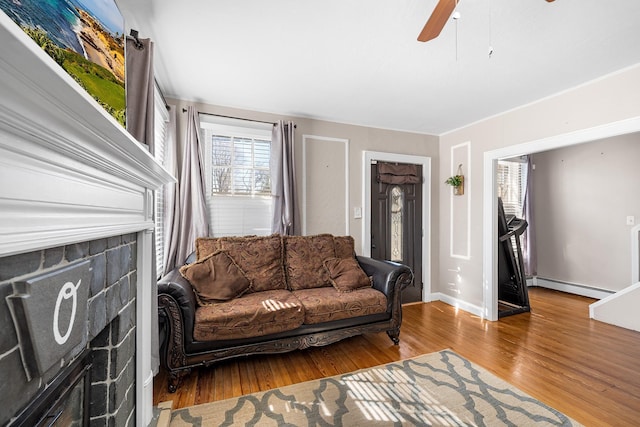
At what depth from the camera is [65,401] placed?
911mm

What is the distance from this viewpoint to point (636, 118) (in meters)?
2.17

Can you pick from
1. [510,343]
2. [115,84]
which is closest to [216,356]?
[115,84]

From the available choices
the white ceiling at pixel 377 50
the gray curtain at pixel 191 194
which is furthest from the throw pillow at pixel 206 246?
the white ceiling at pixel 377 50

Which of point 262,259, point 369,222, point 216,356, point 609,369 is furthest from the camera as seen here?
point 369,222

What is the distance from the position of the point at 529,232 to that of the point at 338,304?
4.30 metres

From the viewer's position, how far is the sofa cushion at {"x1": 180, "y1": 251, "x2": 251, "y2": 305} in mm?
2217

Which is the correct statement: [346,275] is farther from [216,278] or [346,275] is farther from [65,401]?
[65,401]

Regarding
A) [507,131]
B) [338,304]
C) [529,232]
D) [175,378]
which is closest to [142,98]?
[175,378]

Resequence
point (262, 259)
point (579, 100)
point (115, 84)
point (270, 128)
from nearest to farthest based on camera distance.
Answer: point (115, 84) → point (579, 100) → point (262, 259) → point (270, 128)

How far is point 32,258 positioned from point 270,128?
2789mm

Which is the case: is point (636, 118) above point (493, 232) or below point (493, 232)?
above

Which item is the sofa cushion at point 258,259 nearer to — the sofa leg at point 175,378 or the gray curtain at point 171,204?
the gray curtain at point 171,204

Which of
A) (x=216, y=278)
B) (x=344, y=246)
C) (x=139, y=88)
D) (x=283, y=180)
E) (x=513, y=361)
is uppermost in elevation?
(x=139, y=88)

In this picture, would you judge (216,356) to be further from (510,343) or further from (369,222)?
(510,343)
